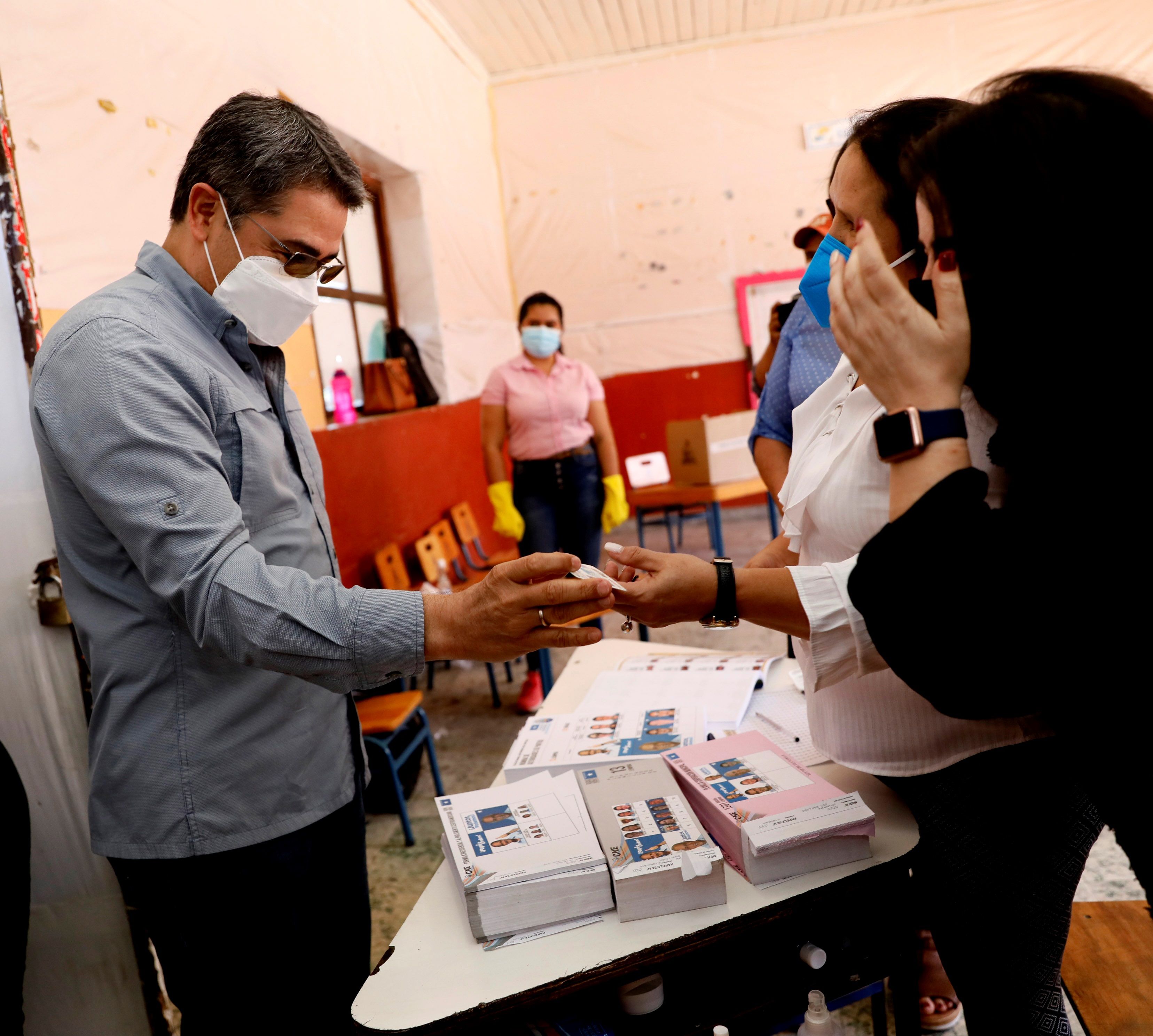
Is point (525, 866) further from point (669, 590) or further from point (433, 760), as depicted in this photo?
point (433, 760)

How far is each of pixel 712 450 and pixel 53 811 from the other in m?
3.72

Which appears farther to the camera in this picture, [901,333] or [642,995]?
[642,995]

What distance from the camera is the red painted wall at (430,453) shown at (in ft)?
12.4

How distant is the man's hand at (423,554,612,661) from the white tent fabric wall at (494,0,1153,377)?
6074mm

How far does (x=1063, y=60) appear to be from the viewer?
6602 millimetres

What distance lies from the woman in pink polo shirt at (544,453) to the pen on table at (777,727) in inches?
91.1

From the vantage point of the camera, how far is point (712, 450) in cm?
475

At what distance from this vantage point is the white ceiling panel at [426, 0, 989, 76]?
224 inches

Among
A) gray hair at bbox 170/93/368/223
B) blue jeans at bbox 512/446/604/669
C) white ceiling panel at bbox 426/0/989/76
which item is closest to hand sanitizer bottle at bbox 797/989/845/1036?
gray hair at bbox 170/93/368/223

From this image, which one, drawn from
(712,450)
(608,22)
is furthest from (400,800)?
(608,22)

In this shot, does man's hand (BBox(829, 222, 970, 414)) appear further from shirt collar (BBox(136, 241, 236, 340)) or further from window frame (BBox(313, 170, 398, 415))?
window frame (BBox(313, 170, 398, 415))

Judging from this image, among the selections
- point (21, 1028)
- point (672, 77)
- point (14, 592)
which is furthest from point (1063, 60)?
point (21, 1028)

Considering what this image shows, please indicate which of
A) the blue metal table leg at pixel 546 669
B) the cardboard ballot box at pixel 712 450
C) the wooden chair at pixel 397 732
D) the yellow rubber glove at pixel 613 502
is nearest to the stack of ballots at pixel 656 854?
the wooden chair at pixel 397 732

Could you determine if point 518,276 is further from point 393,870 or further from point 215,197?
point 215,197
